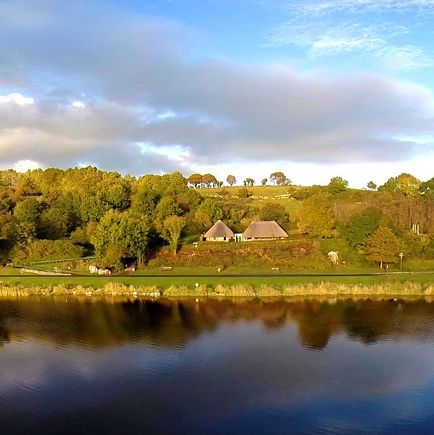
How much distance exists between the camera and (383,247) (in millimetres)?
61281

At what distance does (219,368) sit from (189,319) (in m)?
12.2

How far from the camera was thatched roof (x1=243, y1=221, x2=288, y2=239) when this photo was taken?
79125 millimetres

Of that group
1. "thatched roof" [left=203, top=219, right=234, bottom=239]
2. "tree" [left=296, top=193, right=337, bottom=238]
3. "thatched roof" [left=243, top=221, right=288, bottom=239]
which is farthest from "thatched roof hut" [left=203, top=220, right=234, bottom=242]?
"tree" [left=296, top=193, right=337, bottom=238]

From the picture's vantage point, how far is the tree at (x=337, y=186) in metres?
95.9

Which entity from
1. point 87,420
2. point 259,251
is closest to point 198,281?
point 259,251

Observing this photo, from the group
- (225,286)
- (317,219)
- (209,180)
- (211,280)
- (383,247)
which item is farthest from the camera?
(209,180)

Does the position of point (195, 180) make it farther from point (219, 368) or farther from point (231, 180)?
point (219, 368)

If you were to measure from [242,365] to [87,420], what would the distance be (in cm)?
1027

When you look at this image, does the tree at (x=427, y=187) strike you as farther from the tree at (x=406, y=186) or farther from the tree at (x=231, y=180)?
the tree at (x=231, y=180)

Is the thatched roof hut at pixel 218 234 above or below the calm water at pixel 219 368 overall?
above

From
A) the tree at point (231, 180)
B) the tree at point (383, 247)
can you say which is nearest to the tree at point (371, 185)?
the tree at point (231, 180)

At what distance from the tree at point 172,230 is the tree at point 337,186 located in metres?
34.6

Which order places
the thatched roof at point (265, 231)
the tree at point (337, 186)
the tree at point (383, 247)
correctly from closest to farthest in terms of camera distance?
the tree at point (383, 247)
the thatched roof at point (265, 231)
the tree at point (337, 186)

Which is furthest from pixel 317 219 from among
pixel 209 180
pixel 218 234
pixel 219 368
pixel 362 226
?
pixel 209 180
